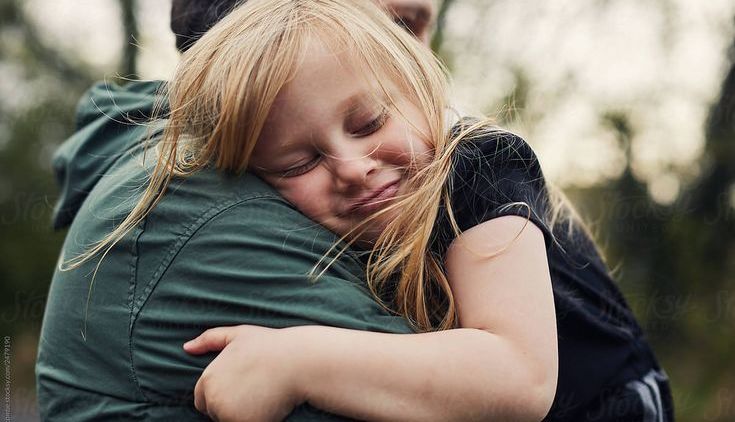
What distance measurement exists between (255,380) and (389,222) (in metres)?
0.41

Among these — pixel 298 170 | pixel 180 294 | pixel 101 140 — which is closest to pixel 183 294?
pixel 180 294

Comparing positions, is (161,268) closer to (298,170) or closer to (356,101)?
(298,170)

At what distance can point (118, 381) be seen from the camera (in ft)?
4.56

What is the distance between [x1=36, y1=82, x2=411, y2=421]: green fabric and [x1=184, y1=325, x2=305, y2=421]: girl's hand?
0.04 m

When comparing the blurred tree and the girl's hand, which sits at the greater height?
the girl's hand

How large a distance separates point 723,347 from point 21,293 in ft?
25.1

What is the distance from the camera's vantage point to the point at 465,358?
1.27 meters

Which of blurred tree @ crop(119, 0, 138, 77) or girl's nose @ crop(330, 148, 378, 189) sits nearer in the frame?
girl's nose @ crop(330, 148, 378, 189)

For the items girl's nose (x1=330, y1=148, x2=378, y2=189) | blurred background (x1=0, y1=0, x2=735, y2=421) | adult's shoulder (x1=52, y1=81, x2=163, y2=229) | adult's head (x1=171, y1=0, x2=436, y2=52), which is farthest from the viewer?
blurred background (x1=0, y1=0, x2=735, y2=421)

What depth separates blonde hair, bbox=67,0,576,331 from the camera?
55.9 inches

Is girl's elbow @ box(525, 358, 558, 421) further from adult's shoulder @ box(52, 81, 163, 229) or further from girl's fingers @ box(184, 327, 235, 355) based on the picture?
adult's shoulder @ box(52, 81, 163, 229)

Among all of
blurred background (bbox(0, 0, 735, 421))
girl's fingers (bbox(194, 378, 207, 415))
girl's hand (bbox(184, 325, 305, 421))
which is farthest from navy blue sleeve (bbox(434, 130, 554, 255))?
Answer: blurred background (bbox(0, 0, 735, 421))

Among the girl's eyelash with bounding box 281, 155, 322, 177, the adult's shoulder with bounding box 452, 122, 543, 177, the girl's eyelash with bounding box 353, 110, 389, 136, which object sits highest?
the girl's eyelash with bounding box 353, 110, 389, 136

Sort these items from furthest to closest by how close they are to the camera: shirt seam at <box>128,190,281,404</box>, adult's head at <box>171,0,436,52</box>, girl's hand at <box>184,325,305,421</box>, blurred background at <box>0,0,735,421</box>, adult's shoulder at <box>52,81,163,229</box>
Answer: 1. blurred background at <box>0,0,735,421</box>
2. adult's head at <box>171,0,436,52</box>
3. adult's shoulder at <box>52,81,163,229</box>
4. shirt seam at <box>128,190,281,404</box>
5. girl's hand at <box>184,325,305,421</box>
